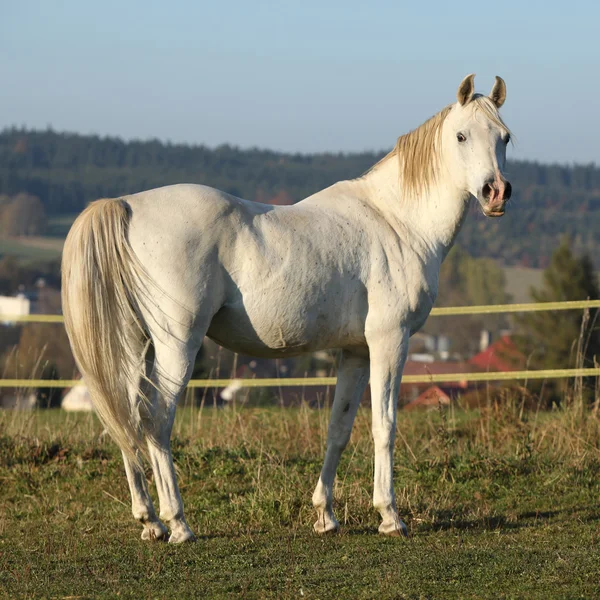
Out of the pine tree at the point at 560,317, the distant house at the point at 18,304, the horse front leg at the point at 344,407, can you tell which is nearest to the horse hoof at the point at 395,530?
the horse front leg at the point at 344,407

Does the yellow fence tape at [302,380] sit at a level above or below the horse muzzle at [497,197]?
below

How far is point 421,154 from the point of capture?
6.10 meters

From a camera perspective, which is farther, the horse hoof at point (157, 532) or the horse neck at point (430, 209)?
the horse neck at point (430, 209)

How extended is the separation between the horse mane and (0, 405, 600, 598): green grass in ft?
6.88

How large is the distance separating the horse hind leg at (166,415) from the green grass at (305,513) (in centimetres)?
20

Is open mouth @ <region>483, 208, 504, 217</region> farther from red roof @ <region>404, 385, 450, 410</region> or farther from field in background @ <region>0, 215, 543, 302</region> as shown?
field in background @ <region>0, 215, 543, 302</region>

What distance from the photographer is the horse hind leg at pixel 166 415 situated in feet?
16.7

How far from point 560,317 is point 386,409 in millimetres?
32500

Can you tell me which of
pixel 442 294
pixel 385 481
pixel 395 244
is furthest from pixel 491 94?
pixel 442 294

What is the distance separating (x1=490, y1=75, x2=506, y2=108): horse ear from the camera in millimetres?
6043

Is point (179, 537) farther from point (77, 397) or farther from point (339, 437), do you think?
point (77, 397)

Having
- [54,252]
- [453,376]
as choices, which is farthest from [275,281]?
[54,252]

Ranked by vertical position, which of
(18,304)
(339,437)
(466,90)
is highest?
(466,90)

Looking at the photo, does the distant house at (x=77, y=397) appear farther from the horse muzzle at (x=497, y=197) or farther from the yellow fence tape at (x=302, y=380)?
the horse muzzle at (x=497, y=197)
